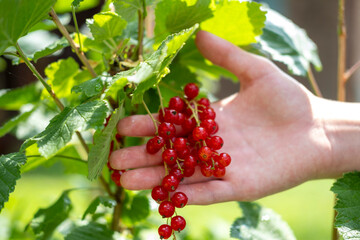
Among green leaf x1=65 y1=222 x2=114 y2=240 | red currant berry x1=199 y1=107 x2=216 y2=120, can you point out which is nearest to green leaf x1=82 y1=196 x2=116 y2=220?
green leaf x1=65 y1=222 x2=114 y2=240

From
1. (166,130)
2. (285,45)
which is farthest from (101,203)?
(285,45)

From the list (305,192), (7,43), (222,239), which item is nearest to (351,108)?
(222,239)

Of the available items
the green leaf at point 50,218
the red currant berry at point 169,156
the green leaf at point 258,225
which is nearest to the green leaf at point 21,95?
the green leaf at point 50,218

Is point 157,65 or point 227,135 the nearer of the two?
point 157,65

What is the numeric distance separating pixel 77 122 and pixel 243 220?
554mm

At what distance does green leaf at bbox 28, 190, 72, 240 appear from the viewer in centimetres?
96

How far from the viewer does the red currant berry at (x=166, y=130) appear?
2.57 feet

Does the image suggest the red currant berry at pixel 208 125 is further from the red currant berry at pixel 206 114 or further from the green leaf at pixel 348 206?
the green leaf at pixel 348 206

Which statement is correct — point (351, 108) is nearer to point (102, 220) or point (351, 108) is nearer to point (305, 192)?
point (102, 220)

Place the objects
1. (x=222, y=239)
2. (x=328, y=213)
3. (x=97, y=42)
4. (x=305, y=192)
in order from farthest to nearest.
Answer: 1. (x=305, y=192)
2. (x=328, y=213)
3. (x=222, y=239)
4. (x=97, y=42)

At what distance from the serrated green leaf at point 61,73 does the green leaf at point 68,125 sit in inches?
12.1

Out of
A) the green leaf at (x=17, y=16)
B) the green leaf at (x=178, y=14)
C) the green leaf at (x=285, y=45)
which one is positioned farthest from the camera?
the green leaf at (x=285, y=45)

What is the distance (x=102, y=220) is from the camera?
112cm

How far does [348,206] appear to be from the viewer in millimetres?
793
